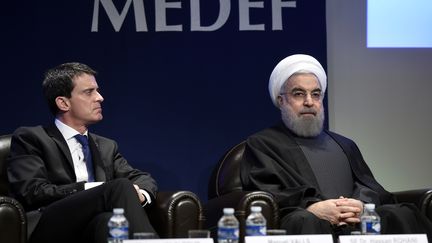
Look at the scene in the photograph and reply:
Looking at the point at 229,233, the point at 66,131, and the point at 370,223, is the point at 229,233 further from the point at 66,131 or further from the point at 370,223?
the point at 66,131

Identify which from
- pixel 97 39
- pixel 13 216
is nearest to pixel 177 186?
pixel 97 39

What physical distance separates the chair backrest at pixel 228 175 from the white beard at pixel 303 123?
37cm

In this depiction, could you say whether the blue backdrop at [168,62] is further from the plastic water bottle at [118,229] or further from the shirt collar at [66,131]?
the plastic water bottle at [118,229]

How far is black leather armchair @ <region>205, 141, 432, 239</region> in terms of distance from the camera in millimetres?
3633

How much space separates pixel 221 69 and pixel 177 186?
2.57 feet

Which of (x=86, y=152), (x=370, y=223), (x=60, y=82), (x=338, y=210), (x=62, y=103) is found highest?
(x=60, y=82)

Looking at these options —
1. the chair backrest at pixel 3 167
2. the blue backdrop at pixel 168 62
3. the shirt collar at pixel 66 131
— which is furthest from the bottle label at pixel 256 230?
the blue backdrop at pixel 168 62

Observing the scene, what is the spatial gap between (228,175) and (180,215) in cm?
72

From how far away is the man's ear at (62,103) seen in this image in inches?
164

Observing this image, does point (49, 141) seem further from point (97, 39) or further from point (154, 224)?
point (97, 39)

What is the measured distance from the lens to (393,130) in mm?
5191

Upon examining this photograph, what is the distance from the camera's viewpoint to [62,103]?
418 centimetres

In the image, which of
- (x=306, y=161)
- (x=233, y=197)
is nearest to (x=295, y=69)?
(x=306, y=161)

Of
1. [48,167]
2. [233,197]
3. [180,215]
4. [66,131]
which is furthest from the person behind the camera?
[66,131]
